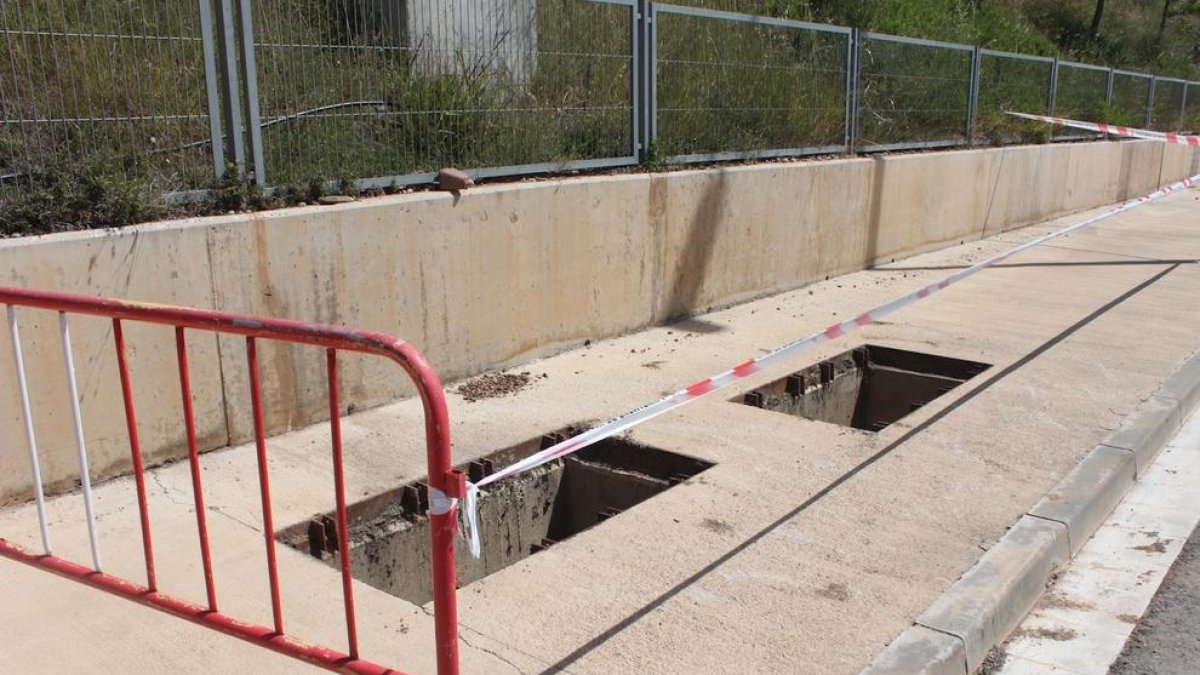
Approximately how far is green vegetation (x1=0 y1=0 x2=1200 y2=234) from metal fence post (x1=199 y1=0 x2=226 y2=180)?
0.22ft

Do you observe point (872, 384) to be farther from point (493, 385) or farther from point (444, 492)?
point (444, 492)

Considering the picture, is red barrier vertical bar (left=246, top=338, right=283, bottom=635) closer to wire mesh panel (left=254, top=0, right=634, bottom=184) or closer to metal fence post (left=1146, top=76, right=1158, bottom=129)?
wire mesh panel (left=254, top=0, right=634, bottom=184)

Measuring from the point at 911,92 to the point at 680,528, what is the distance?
949cm

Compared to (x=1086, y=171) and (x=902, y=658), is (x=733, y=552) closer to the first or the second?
(x=902, y=658)

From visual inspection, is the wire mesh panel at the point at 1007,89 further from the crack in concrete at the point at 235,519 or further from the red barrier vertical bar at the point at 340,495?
the red barrier vertical bar at the point at 340,495

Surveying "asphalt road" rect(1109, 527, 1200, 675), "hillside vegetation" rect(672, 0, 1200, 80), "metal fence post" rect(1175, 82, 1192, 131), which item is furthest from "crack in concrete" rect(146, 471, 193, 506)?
"metal fence post" rect(1175, 82, 1192, 131)

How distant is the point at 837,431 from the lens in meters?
5.75

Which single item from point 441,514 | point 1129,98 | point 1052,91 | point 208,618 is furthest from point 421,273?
point 1129,98

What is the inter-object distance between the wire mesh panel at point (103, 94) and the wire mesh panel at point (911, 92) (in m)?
7.82

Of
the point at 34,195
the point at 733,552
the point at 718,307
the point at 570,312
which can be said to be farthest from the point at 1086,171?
the point at 34,195

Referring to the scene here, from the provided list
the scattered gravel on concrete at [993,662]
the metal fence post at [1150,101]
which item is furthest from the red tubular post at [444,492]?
the metal fence post at [1150,101]

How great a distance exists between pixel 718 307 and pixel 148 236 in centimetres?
509

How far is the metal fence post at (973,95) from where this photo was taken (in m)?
13.6

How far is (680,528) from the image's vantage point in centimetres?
445
